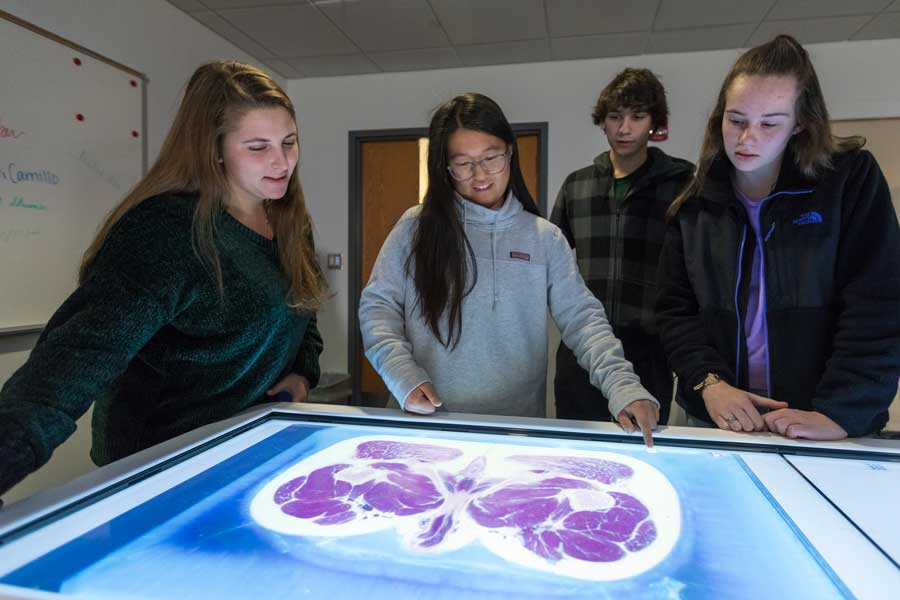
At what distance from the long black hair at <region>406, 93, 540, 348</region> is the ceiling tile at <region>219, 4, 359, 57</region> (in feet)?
6.23

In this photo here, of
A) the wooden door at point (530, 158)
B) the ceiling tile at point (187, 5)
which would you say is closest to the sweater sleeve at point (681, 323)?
the wooden door at point (530, 158)

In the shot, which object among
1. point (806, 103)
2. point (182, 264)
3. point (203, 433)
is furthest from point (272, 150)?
point (806, 103)

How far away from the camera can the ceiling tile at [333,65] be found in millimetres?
3275

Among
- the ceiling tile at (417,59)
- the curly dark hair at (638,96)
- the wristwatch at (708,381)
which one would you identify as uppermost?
the ceiling tile at (417,59)

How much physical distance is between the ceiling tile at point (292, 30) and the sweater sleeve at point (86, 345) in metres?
2.25

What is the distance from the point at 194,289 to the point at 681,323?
860 mm

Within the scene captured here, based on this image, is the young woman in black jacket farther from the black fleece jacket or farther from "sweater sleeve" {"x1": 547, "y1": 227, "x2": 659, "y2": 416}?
"sweater sleeve" {"x1": 547, "y1": 227, "x2": 659, "y2": 416}

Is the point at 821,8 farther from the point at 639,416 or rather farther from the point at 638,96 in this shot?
the point at 639,416

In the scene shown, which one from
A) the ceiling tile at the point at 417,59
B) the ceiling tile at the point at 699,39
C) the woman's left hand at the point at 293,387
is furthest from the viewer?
the ceiling tile at the point at 417,59

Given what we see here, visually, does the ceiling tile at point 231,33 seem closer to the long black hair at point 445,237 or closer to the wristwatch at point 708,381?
the long black hair at point 445,237

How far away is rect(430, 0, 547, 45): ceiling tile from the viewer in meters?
2.56

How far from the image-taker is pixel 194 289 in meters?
0.83

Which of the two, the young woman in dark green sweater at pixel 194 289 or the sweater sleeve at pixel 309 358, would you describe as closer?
the young woman in dark green sweater at pixel 194 289

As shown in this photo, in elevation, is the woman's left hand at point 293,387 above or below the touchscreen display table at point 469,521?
above
